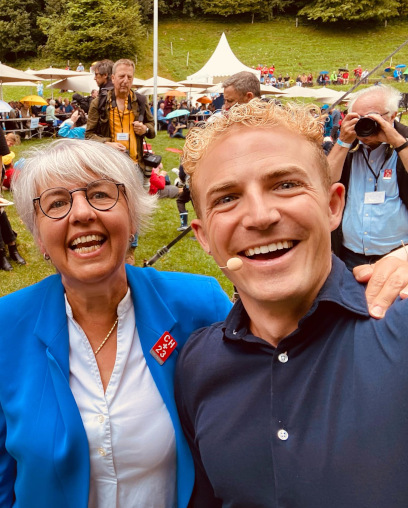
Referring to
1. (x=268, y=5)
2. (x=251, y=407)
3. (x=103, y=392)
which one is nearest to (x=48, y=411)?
(x=103, y=392)

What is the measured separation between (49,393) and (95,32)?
154ft

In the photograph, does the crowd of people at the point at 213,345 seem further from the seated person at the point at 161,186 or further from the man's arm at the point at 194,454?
the seated person at the point at 161,186

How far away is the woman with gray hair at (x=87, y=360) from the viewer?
5.25 feet

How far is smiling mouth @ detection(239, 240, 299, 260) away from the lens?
1238mm

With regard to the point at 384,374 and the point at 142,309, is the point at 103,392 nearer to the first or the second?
the point at 142,309

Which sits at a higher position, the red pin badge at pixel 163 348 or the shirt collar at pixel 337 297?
the shirt collar at pixel 337 297

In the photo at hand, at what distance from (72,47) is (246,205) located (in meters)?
48.1

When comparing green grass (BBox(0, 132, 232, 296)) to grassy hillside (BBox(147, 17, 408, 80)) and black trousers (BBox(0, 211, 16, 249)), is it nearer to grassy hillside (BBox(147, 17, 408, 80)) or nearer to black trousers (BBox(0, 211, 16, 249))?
black trousers (BBox(0, 211, 16, 249))

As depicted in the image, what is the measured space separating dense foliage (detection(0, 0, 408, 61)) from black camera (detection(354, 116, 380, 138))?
45.5 meters

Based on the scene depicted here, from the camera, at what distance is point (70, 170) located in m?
1.76

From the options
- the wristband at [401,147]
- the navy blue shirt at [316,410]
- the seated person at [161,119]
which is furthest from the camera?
the seated person at [161,119]

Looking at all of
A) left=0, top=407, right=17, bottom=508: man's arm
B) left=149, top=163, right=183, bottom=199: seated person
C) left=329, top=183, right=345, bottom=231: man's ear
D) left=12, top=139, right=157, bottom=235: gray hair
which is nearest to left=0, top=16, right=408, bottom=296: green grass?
left=149, top=163, right=183, bottom=199: seated person

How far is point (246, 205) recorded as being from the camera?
1258 millimetres

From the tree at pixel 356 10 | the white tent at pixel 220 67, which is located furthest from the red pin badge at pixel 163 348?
the tree at pixel 356 10
